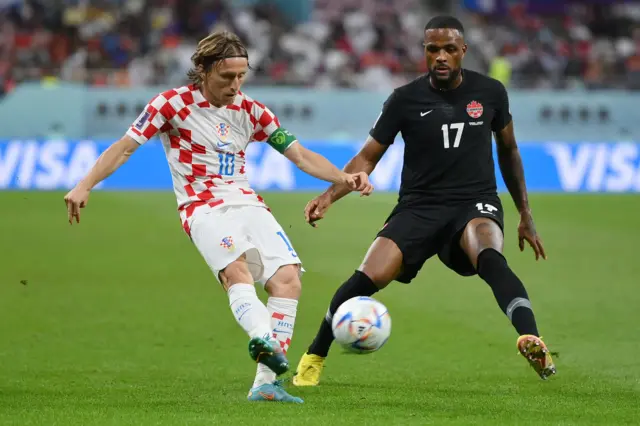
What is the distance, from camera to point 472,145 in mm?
7605

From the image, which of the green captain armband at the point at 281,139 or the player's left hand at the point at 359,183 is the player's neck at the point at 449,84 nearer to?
the player's left hand at the point at 359,183

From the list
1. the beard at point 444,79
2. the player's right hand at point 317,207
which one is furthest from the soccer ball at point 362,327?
the beard at point 444,79

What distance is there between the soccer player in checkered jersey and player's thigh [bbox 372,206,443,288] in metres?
0.51

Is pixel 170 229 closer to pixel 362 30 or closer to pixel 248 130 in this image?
pixel 248 130

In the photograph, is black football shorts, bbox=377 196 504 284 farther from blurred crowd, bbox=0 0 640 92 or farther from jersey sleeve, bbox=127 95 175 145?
blurred crowd, bbox=0 0 640 92

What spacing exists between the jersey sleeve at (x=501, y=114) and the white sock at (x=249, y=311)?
2108mm

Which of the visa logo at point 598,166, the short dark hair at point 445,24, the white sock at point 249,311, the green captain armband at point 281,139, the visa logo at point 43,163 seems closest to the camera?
the white sock at point 249,311

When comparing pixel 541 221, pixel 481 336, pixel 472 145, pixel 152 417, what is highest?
pixel 472 145

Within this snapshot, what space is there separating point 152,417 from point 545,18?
27.2 metres

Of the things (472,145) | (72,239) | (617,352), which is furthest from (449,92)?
(72,239)

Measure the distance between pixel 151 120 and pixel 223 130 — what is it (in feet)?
1.43

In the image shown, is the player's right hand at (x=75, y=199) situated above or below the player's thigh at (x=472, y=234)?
above

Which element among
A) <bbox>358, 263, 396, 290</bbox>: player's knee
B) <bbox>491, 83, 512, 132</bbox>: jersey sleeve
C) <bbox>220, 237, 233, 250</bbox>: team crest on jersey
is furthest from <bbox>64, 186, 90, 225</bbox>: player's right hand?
<bbox>491, 83, 512, 132</bbox>: jersey sleeve

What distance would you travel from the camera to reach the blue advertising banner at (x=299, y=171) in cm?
2239
